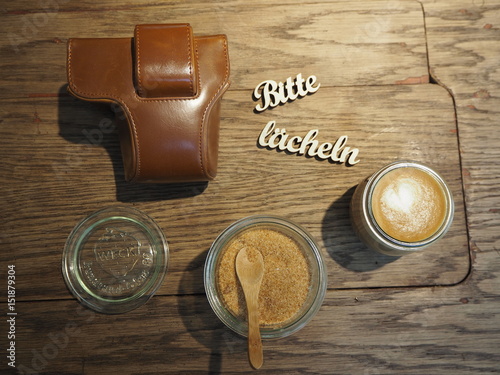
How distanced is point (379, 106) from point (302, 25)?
226mm

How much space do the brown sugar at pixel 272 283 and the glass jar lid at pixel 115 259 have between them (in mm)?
144

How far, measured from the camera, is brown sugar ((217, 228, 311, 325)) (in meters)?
0.78

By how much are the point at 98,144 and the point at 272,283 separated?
17.1 inches

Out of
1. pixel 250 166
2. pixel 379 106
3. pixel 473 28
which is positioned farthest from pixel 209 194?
pixel 473 28

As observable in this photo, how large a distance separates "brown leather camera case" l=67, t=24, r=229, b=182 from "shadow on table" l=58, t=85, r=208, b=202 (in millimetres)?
77

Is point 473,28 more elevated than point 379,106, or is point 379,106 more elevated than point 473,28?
point 473,28

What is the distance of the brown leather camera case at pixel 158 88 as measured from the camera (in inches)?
29.9

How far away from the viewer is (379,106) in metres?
0.88

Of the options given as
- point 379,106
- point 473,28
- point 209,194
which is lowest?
point 209,194

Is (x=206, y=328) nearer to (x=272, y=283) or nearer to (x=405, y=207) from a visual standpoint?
(x=272, y=283)

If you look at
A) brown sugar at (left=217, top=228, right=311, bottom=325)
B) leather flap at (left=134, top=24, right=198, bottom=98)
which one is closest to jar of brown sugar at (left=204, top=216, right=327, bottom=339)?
brown sugar at (left=217, top=228, right=311, bottom=325)

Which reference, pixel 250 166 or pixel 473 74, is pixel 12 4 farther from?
pixel 473 74

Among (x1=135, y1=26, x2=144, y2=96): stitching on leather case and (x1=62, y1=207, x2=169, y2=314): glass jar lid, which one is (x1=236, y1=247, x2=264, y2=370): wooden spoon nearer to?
(x1=62, y1=207, x2=169, y2=314): glass jar lid

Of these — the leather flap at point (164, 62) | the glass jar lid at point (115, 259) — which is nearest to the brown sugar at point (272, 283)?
the glass jar lid at point (115, 259)
